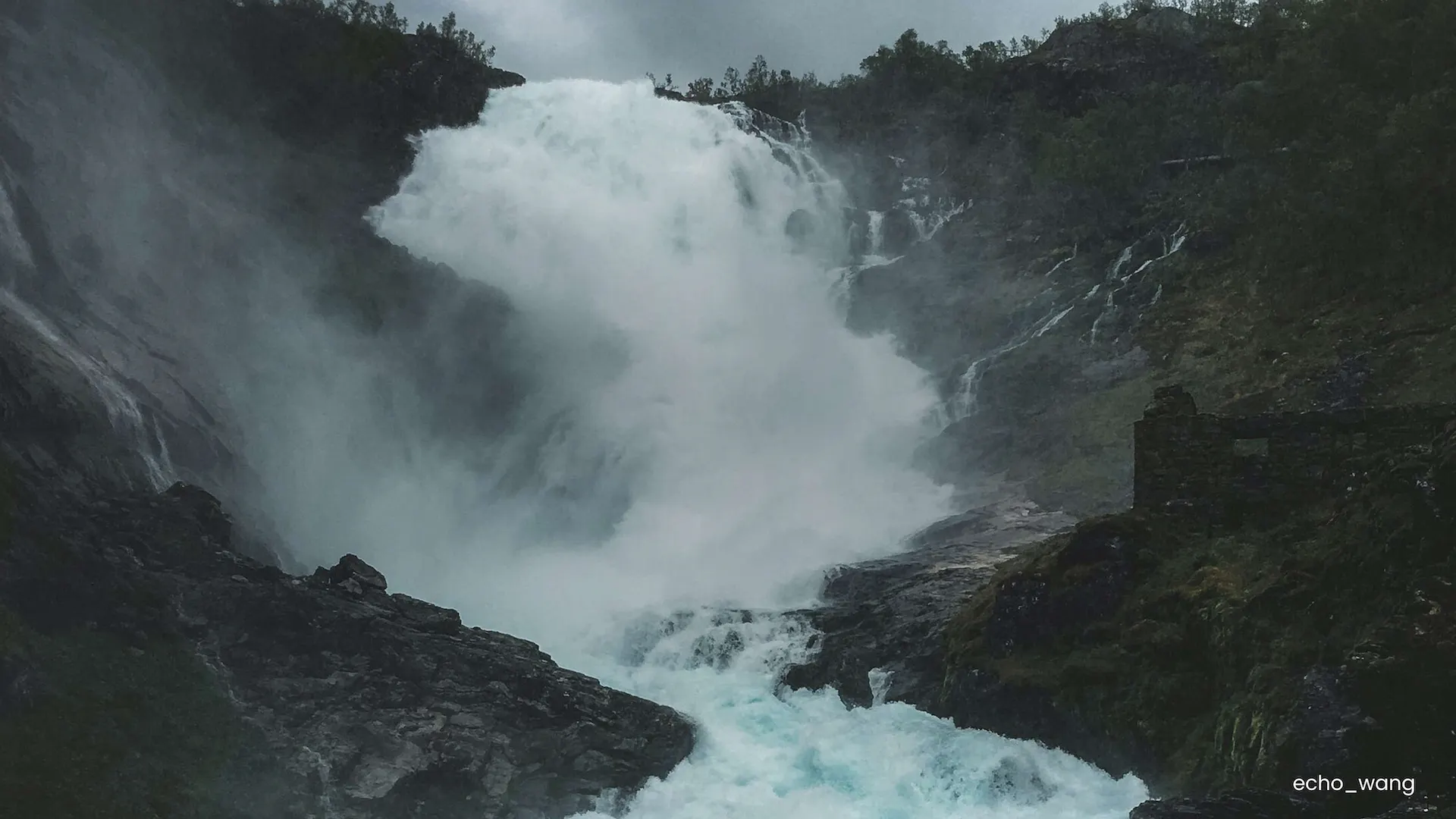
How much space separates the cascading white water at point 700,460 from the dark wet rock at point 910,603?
73cm

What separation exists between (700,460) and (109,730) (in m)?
27.0

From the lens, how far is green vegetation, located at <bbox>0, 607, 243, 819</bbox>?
2017 cm

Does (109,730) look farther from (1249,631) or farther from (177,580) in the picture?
(1249,631)

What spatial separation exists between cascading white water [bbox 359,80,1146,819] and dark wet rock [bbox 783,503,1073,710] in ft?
2.40

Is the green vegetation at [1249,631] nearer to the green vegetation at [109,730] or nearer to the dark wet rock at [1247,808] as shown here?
the dark wet rock at [1247,808]

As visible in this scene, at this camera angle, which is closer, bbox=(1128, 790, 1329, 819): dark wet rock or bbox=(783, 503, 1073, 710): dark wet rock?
bbox=(1128, 790, 1329, 819): dark wet rock

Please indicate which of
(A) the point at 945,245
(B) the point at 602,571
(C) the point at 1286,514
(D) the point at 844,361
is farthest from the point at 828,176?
(C) the point at 1286,514

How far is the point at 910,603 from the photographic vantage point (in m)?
28.2

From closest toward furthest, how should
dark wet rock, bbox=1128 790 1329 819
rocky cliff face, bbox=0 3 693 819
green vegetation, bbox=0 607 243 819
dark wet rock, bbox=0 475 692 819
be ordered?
1. dark wet rock, bbox=1128 790 1329 819
2. green vegetation, bbox=0 607 243 819
3. rocky cliff face, bbox=0 3 693 819
4. dark wet rock, bbox=0 475 692 819

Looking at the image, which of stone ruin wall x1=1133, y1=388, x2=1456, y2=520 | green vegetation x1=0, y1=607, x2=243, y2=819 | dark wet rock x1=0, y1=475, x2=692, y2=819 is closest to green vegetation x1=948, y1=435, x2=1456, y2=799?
stone ruin wall x1=1133, y1=388, x2=1456, y2=520

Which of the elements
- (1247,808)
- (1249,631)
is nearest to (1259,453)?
(1249,631)

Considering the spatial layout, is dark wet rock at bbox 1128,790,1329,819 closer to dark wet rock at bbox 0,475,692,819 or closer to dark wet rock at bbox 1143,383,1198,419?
dark wet rock at bbox 1143,383,1198,419

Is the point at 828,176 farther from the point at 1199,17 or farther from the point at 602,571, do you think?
the point at 602,571

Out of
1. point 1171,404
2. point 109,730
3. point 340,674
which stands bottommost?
point 109,730
